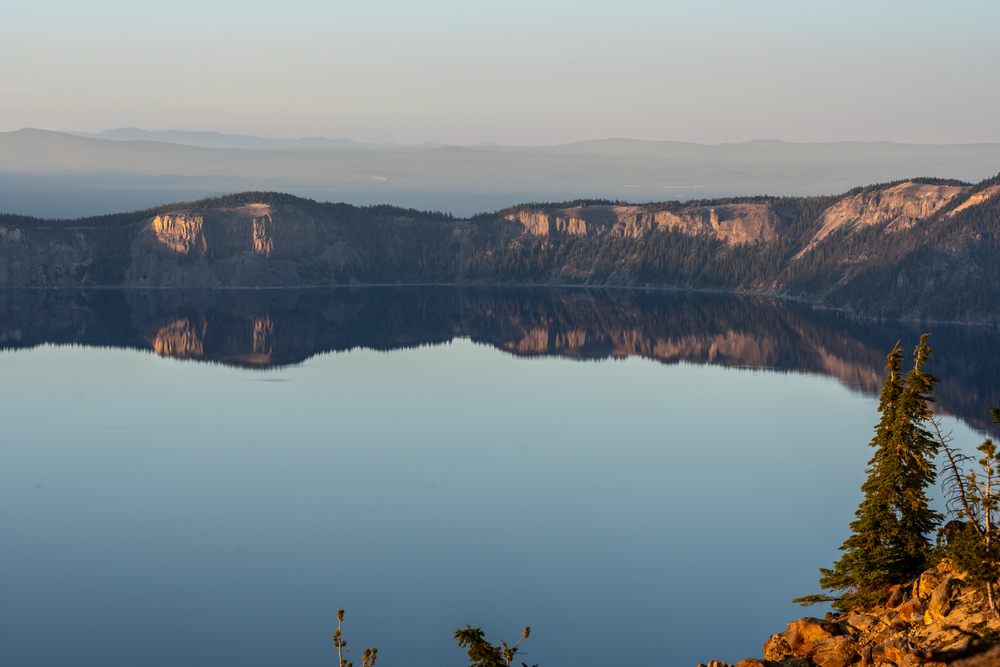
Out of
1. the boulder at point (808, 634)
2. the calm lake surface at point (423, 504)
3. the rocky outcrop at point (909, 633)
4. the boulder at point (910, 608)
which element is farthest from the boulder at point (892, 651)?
the calm lake surface at point (423, 504)

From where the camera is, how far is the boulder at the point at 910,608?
38.4 metres

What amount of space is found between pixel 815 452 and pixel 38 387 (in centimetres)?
10004

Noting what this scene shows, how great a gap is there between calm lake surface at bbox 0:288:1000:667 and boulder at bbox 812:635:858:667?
1059 cm

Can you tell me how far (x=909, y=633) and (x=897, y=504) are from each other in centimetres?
912

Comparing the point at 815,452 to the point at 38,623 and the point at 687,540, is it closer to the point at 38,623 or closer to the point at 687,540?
the point at 687,540

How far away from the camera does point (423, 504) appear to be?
7569 centimetres

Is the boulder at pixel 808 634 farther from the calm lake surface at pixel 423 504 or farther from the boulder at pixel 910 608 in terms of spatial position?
the calm lake surface at pixel 423 504

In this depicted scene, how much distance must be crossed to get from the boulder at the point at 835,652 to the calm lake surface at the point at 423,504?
Answer: 10.6 m

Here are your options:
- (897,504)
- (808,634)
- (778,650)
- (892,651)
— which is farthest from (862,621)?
(897,504)

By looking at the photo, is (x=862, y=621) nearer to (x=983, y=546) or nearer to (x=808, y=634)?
(x=808, y=634)

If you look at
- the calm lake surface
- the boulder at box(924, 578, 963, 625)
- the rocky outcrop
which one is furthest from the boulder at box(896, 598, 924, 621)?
the calm lake surface

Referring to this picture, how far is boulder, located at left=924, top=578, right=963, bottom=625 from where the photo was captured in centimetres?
3622

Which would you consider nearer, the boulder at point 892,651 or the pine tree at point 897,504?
the boulder at point 892,651

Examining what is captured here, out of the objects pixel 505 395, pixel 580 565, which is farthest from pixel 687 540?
pixel 505 395
